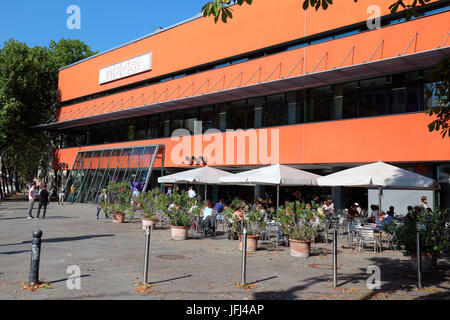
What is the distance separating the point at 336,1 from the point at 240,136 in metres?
9.63

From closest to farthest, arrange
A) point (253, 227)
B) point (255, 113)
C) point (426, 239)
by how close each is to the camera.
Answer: point (426, 239) < point (253, 227) < point (255, 113)

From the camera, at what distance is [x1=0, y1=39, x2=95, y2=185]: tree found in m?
37.8

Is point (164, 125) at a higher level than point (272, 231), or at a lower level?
higher

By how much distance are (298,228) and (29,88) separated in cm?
3751

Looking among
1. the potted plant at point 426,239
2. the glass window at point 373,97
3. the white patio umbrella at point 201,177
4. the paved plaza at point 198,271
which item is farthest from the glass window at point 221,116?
the potted plant at point 426,239

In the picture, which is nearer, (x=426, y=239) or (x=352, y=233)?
(x=426, y=239)

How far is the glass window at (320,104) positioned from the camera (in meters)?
21.8

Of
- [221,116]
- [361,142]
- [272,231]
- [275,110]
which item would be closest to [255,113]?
[275,110]

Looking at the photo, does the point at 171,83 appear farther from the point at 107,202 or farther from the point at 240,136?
the point at 107,202

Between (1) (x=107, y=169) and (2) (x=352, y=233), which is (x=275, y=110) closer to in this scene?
(2) (x=352, y=233)

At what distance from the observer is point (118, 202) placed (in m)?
20.2

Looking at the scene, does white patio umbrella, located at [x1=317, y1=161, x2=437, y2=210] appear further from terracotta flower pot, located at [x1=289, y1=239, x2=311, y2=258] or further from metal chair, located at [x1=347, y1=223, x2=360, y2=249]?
terracotta flower pot, located at [x1=289, y1=239, x2=311, y2=258]
